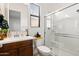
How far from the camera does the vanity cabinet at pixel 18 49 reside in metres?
1.35

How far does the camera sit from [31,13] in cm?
149

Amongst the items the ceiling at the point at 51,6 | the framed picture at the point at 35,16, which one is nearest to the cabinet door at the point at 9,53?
the framed picture at the point at 35,16

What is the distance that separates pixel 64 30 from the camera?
65.3 inches

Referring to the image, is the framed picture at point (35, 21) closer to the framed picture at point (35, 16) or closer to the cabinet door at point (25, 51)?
the framed picture at point (35, 16)

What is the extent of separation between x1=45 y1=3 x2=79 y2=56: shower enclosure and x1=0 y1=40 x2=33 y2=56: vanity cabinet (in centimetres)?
27

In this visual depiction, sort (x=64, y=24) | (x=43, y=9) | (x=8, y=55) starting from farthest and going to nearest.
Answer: (x=64, y=24), (x=43, y=9), (x=8, y=55)

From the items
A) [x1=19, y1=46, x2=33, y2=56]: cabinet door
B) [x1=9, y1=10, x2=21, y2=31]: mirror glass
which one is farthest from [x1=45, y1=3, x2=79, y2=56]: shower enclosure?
[x1=9, y1=10, x2=21, y2=31]: mirror glass

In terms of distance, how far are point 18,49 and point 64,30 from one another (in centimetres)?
75

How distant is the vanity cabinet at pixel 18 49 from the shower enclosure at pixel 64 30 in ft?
0.89

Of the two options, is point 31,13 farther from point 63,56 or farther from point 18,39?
point 63,56

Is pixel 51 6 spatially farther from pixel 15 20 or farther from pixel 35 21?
pixel 15 20

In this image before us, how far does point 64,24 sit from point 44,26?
0.34m

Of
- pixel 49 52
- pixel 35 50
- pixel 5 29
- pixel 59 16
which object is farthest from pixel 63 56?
pixel 5 29

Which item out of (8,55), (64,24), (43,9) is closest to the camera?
(8,55)
